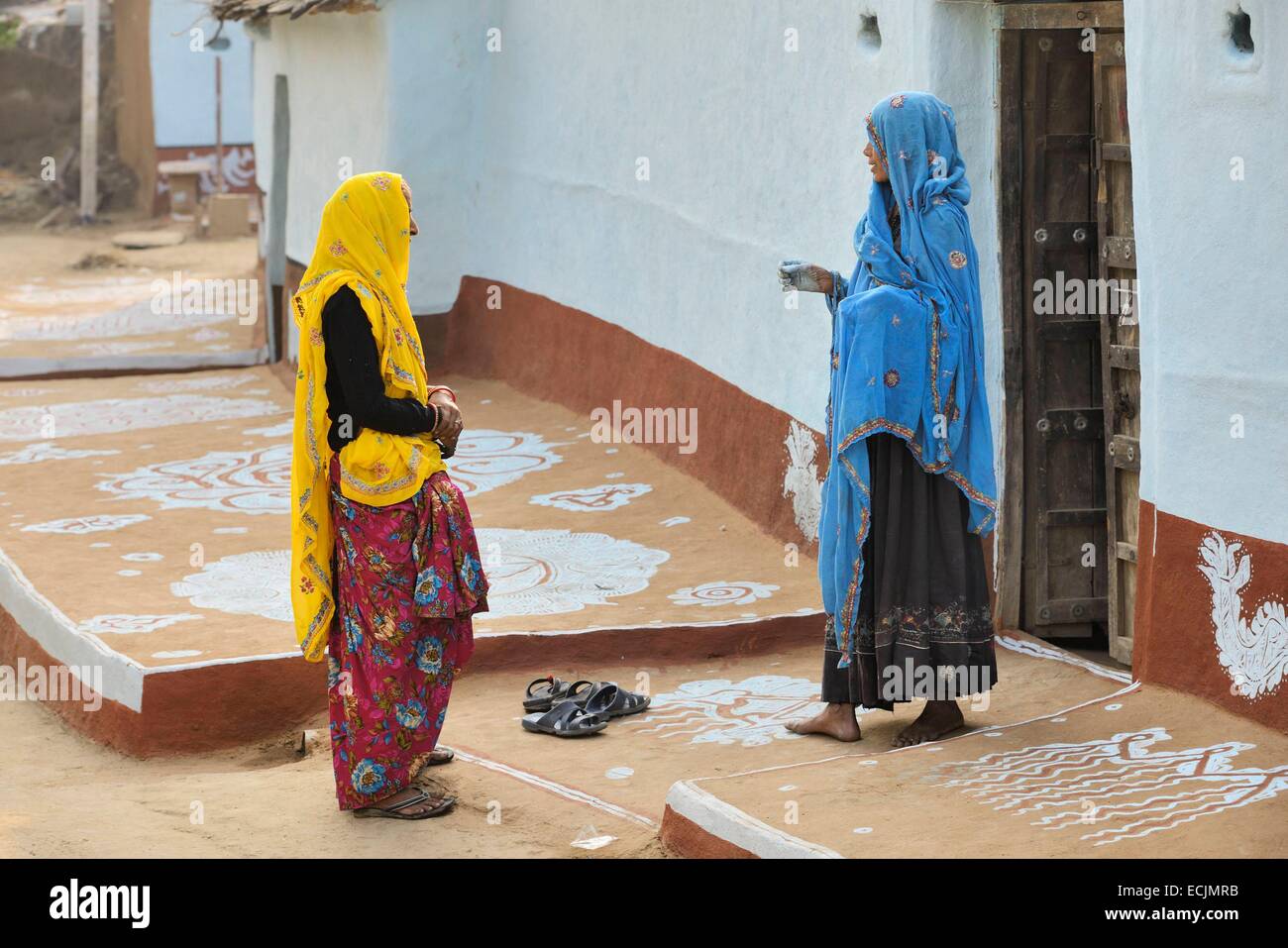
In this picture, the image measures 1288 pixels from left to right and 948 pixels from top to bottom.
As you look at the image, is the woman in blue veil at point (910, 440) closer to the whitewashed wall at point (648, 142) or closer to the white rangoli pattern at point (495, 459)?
the whitewashed wall at point (648, 142)

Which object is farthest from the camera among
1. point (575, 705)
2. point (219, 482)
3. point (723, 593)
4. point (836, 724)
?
point (219, 482)

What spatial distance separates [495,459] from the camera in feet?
33.6

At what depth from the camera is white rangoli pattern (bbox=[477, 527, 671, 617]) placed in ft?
24.3

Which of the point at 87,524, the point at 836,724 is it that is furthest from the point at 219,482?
the point at 836,724

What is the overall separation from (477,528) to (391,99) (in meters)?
4.62

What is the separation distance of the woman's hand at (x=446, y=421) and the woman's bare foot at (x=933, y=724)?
63.9 inches

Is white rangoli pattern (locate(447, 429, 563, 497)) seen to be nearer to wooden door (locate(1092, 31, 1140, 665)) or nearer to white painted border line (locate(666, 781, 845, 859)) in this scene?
wooden door (locate(1092, 31, 1140, 665))

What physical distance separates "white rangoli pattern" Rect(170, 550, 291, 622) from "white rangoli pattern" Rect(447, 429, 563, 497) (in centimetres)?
155

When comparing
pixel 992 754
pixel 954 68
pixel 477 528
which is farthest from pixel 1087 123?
pixel 477 528

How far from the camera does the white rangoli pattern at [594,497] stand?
29.9 feet

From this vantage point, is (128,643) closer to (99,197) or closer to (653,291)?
(653,291)

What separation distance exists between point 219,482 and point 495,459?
1.58m

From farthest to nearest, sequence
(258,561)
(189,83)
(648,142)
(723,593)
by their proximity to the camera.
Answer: (189,83) < (648,142) < (258,561) < (723,593)

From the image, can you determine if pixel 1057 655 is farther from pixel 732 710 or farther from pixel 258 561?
pixel 258 561
